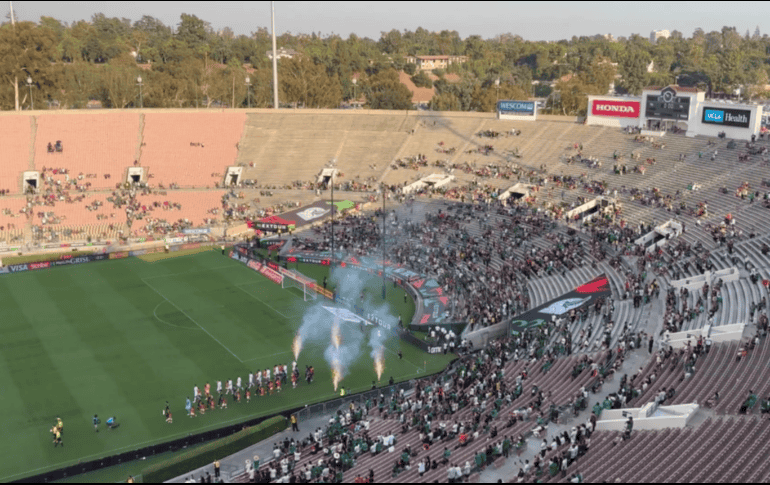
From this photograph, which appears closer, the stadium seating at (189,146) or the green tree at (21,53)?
the stadium seating at (189,146)

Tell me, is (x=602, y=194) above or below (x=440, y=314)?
above

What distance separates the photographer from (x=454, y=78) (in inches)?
6688

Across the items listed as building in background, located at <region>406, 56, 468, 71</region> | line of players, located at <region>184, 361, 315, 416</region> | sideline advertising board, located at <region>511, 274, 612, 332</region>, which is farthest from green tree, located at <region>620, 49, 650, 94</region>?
line of players, located at <region>184, 361, 315, 416</region>

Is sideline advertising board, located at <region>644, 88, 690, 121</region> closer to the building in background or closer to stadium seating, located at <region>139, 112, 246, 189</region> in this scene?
stadium seating, located at <region>139, 112, 246, 189</region>

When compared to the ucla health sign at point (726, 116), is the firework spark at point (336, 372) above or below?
below

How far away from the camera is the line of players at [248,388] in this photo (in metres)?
35.2

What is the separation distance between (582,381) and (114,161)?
6155 cm

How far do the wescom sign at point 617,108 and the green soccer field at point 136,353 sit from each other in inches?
1341

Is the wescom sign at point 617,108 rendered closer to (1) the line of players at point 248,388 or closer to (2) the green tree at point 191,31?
(1) the line of players at point 248,388

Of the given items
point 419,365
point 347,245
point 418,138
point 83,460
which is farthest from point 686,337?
point 418,138

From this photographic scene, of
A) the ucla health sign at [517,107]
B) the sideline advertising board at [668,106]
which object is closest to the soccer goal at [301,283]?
the sideline advertising board at [668,106]

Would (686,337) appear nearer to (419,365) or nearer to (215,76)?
(419,365)

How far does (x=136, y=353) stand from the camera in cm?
4162

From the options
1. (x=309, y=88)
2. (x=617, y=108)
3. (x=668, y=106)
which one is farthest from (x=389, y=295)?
(x=309, y=88)
